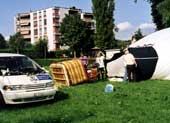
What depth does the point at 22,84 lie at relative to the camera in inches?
491

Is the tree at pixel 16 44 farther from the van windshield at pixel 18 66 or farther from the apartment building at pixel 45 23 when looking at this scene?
the van windshield at pixel 18 66

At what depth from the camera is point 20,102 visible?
12430 mm

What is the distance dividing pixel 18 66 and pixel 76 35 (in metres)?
86.0

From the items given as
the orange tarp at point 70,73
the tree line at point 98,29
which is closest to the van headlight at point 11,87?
the orange tarp at point 70,73

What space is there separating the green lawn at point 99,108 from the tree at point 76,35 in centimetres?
8275

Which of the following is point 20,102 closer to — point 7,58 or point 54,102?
point 54,102

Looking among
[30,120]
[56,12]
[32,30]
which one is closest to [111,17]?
[30,120]

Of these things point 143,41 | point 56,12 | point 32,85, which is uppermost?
point 56,12

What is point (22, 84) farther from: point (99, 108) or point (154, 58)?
point (154, 58)

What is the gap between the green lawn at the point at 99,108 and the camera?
10.2 m

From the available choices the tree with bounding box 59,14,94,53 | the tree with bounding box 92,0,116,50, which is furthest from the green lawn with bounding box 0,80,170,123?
the tree with bounding box 59,14,94,53

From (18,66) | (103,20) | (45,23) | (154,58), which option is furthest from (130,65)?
(45,23)

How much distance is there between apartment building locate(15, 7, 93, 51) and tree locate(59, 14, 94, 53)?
113ft

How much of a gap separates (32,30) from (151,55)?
142864 mm
